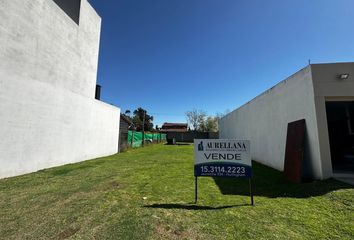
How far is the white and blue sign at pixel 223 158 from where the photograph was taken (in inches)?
167

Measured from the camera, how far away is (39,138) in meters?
7.68

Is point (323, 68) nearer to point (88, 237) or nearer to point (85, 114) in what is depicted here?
point (88, 237)

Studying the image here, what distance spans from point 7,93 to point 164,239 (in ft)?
22.5

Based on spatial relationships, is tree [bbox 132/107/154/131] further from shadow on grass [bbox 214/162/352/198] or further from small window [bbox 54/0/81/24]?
shadow on grass [bbox 214/162/352/198]

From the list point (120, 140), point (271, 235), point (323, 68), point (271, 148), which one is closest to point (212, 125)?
point (120, 140)

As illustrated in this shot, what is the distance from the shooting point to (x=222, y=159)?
436 centimetres

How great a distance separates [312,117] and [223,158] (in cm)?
352

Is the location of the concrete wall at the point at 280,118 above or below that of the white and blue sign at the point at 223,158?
above

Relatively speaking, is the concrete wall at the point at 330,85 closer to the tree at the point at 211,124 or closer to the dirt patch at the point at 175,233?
the dirt patch at the point at 175,233

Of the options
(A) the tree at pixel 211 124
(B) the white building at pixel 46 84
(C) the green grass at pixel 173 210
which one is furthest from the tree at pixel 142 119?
(C) the green grass at pixel 173 210

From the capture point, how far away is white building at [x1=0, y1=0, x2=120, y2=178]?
6.43 metres

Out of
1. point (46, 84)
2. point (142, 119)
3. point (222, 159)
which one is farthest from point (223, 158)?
point (142, 119)

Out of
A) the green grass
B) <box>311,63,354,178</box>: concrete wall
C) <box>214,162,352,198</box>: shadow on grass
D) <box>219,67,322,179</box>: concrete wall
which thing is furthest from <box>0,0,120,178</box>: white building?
<box>311,63,354,178</box>: concrete wall

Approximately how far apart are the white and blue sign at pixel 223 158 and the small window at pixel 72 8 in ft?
32.6
